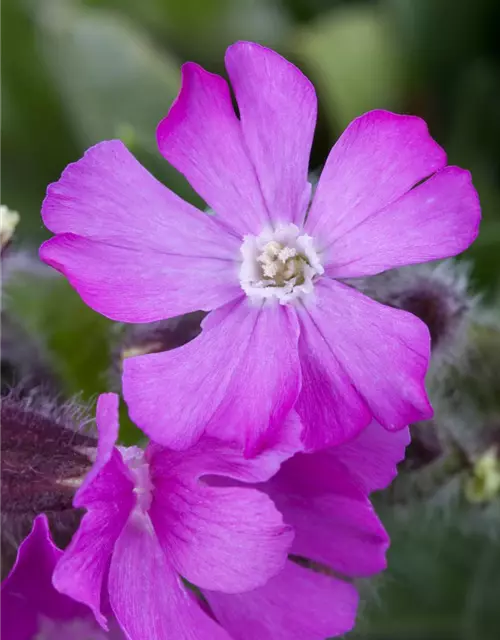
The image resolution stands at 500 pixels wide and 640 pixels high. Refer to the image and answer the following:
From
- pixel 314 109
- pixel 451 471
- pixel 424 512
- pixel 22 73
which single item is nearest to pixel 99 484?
pixel 314 109

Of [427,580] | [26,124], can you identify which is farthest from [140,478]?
[26,124]

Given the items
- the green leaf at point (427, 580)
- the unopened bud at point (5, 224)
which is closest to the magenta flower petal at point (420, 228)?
the unopened bud at point (5, 224)

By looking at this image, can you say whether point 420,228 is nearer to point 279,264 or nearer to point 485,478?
point 279,264

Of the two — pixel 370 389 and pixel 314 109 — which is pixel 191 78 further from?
pixel 370 389

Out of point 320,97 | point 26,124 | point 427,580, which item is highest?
point 320,97

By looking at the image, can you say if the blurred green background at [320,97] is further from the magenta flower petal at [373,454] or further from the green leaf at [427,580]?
the magenta flower petal at [373,454]

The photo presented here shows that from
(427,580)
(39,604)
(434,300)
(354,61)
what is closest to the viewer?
(39,604)

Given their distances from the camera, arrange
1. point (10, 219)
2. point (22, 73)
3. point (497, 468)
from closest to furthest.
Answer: point (10, 219), point (497, 468), point (22, 73)
